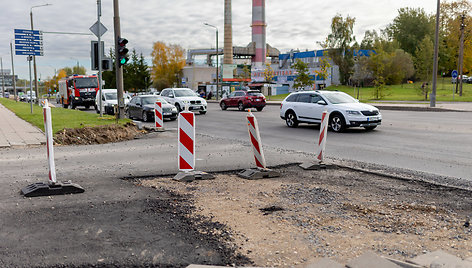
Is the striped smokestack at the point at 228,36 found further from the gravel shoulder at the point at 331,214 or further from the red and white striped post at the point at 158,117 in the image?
the gravel shoulder at the point at 331,214

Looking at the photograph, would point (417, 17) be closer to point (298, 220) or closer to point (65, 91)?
point (65, 91)

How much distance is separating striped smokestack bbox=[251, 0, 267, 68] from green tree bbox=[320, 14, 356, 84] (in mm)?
15823

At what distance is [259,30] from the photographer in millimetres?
84438

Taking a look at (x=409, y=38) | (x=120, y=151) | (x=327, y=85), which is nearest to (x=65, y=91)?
(x=120, y=151)

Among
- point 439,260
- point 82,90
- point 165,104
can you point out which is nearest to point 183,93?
point 165,104

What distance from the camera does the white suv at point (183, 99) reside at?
25.8m

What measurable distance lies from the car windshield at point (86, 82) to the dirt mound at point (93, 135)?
80.0ft

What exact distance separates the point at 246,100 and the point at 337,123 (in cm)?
1607

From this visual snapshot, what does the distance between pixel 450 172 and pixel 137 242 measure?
6.35 m

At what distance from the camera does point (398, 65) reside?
7312 cm

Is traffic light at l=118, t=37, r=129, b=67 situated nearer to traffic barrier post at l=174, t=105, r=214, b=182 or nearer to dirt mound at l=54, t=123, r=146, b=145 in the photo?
dirt mound at l=54, t=123, r=146, b=145

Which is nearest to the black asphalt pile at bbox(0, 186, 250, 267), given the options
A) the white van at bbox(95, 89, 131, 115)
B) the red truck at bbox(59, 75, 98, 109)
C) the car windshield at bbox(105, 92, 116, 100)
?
the white van at bbox(95, 89, 131, 115)

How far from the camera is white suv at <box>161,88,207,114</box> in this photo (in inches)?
1017

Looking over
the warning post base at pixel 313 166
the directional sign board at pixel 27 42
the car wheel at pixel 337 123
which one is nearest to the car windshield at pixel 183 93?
the directional sign board at pixel 27 42
